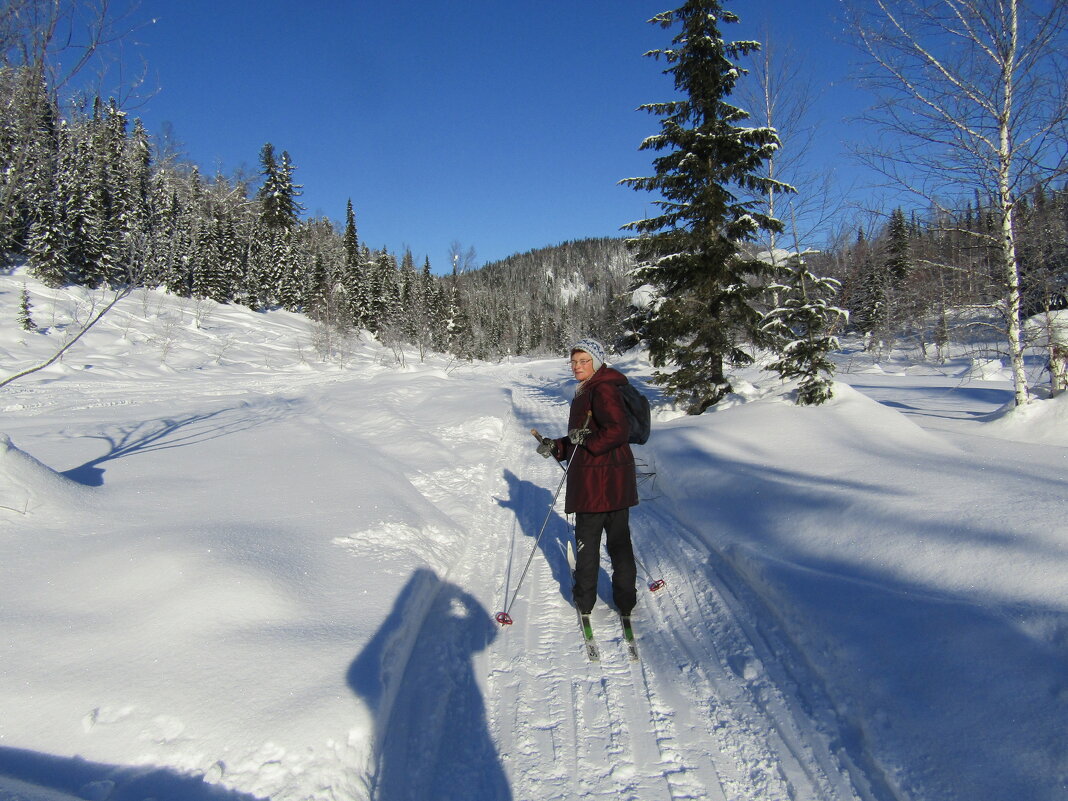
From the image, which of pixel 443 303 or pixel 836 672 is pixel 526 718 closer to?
pixel 836 672

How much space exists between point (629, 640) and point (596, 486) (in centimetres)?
106

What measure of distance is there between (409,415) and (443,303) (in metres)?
46.6

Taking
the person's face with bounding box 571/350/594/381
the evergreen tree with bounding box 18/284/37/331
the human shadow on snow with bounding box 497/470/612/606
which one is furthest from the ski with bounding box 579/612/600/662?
the evergreen tree with bounding box 18/284/37/331

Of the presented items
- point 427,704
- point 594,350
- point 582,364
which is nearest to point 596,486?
point 582,364

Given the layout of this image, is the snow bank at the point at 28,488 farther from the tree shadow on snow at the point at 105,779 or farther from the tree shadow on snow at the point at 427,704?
the tree shadow on snow at the point at 427,704

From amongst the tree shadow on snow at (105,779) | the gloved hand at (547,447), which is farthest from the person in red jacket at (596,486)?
the tree shadow on snow at (105,779)

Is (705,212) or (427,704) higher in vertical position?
(705,212)

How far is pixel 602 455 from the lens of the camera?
349cm

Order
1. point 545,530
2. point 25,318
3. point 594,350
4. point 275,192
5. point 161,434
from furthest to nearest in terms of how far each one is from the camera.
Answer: point 275,192 < point 25,318 < point 161,434 < point 545,530 < point 594,350

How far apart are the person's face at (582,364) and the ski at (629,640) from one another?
177cm

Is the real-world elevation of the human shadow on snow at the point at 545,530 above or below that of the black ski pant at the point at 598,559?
below

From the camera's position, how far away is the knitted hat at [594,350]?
357 centimetres

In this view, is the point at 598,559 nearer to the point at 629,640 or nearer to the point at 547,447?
the point at 629,640

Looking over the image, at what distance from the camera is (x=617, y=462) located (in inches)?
138
